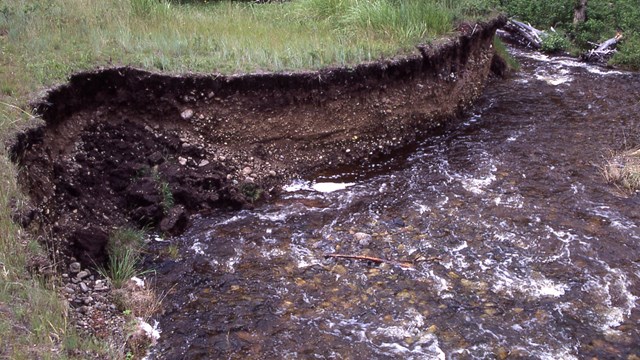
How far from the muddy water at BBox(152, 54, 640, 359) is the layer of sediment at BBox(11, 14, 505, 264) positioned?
40cm

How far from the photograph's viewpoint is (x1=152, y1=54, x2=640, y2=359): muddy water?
5074mm

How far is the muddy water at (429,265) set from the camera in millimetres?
5074

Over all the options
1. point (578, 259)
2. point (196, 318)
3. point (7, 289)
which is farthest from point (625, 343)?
point (7, 289)

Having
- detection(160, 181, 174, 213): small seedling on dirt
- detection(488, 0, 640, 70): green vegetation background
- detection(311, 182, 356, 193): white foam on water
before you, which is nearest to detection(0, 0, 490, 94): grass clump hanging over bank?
detection(311, 182, 356, 193): white foam on water

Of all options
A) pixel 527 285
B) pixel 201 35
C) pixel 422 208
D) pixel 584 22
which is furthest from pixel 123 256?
pixel 584 22

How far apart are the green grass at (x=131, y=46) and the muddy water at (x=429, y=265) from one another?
3.27 ft

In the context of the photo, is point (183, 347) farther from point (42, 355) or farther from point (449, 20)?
point (449, 20)

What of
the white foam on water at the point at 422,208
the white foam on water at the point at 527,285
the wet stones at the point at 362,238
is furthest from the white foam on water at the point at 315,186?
the white foam on water at the point at 527,285

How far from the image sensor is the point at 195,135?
25.6 ft

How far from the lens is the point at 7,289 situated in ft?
14.4

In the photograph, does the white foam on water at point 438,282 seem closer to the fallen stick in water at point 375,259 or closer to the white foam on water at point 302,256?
the fallen stick in water at point 375,259

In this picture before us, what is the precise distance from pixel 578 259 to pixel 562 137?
11.2 feet

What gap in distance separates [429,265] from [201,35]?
18.1 ft

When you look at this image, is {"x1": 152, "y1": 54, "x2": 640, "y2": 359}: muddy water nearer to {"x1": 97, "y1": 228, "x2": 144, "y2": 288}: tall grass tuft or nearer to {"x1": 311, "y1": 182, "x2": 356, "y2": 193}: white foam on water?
{"x1": 311, "y1": 182, "x2": 356, "y2": 193}: white foam on water
